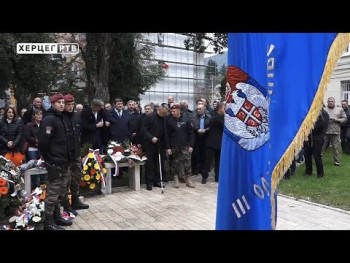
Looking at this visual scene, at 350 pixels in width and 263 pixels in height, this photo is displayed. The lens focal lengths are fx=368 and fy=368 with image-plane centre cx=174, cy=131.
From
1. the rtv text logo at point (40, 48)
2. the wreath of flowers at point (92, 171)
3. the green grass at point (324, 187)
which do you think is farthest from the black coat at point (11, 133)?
the green grass at point (324, 187)

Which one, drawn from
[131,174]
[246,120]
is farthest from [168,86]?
[246,120]

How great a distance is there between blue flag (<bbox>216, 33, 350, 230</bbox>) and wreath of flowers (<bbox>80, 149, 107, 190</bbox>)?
4605mm

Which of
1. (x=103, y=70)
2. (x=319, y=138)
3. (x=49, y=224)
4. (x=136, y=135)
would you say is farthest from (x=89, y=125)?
(x=103, y=70)

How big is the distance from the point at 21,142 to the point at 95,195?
2107 millimetres

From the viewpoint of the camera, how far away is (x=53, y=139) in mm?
5215

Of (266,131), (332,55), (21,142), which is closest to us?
(332,55)

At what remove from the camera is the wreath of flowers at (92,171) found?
7.19 metres

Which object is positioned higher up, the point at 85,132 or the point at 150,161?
the point at 85,132

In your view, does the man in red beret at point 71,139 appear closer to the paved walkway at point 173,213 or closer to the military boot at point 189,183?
the paved walkway at point 173,213

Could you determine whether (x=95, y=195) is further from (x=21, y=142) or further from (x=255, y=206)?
(x=255, y=206)

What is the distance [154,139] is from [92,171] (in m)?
1.52

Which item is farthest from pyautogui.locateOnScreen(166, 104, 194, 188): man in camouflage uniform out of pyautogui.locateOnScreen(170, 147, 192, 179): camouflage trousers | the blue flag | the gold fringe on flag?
the gold fringe on flag

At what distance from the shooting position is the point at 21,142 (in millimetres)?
8086

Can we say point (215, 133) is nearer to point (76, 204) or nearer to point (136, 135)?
point (136, 135)
